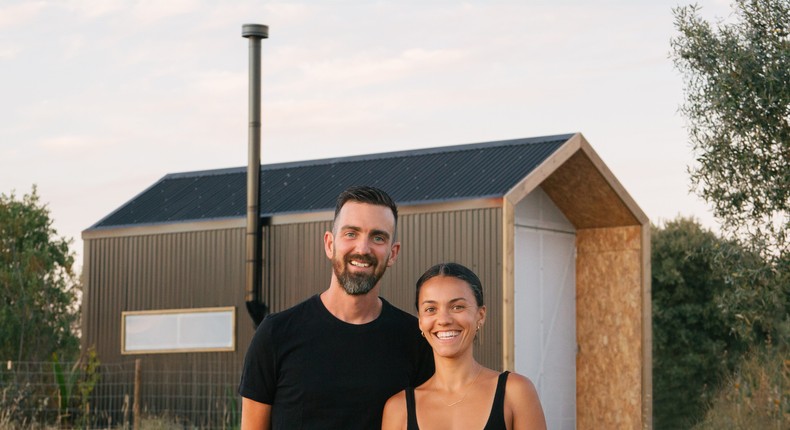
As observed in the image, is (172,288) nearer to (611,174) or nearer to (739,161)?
(611,174)

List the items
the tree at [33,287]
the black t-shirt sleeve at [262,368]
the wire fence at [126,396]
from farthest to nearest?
the tree at [33,287] < the wire fence at [126,396] < the black t-shirt sleeve at [262,368]

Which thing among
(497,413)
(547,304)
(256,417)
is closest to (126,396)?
(547,304)

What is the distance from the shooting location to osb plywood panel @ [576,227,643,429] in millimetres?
17562

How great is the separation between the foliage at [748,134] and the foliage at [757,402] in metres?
1.12

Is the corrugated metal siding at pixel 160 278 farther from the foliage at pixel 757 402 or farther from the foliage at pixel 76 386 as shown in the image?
the foliage at pixel 757 402

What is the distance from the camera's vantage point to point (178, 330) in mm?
18922

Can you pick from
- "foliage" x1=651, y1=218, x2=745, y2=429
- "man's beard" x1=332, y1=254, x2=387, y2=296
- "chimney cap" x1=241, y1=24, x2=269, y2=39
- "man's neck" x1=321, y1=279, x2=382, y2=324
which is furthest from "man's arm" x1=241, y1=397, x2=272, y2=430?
"foliage" x1=651, y1=218, x2=745, y2=429

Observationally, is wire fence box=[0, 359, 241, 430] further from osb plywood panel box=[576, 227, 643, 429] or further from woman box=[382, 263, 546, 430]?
woman box=[382, 263, 546, 430]

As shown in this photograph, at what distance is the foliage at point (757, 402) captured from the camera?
47.7 feet

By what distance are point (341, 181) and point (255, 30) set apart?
2.69 meters

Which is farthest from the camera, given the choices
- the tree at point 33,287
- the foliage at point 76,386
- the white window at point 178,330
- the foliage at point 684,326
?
the tree at point 33,287

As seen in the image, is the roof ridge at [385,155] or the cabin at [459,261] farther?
the roof ridge at [385,155]

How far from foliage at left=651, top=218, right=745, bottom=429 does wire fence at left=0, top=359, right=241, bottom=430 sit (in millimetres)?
9703

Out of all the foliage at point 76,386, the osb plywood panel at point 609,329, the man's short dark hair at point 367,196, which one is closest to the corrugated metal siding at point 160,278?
the foliage at point 76,386
